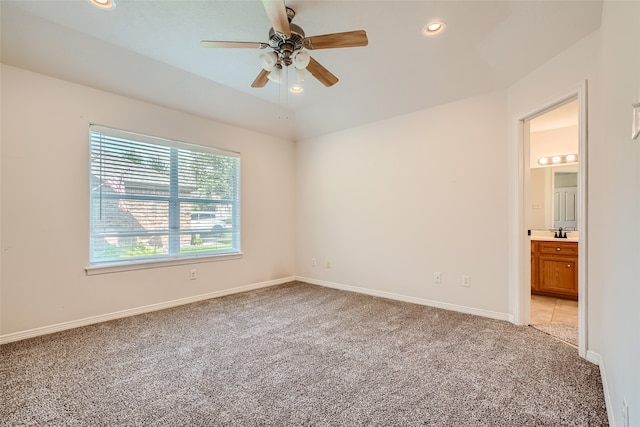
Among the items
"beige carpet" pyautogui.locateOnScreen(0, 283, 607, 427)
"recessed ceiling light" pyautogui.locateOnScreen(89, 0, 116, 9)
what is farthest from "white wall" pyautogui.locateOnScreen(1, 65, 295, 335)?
"recessed ceiling light" pyautogui.locateOnScreen(89, 0, 116, 9)

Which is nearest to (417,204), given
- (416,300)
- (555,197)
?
(416,300)

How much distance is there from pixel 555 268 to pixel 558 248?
0.95ft

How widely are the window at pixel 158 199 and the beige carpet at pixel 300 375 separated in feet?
2.97

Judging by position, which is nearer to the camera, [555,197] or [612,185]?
[612,185]

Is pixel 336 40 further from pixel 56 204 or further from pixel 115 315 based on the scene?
pixel 115 315

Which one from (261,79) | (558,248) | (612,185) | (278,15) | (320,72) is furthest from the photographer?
(558,248)

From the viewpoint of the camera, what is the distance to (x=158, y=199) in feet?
12.0

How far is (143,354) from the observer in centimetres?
240

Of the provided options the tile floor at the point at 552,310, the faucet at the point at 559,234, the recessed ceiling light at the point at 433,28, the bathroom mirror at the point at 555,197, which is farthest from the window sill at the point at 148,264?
the faucet at the point at 559,234

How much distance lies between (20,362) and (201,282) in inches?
75.7

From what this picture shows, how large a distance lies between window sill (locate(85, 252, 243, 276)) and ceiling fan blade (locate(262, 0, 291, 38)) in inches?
119

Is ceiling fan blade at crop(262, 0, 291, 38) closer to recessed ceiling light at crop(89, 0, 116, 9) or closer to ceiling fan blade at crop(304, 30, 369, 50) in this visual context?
ceiling fan blade at crop(304, 30, 369, 50)

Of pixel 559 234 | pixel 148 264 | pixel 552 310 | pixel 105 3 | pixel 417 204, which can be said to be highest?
pixel 105 3

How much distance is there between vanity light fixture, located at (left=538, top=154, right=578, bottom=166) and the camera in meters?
4.42
